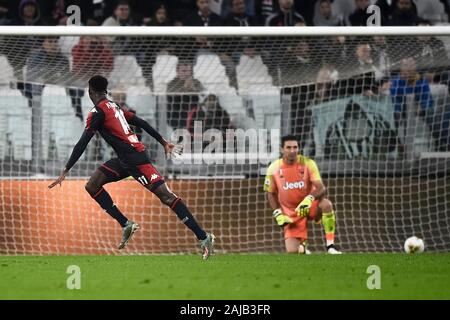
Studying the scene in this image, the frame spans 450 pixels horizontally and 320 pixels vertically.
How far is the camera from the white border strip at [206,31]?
11.8 m

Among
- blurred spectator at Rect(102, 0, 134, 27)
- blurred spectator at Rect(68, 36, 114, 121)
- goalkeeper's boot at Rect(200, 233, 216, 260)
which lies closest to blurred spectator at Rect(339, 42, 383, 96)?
blurred spectator at Rect(68, 36, 114, 121)

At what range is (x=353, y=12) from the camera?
15883 millimetres

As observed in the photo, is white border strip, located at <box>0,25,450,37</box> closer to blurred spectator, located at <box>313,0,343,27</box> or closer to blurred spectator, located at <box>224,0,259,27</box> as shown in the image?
blurred spectator, located at <box>224,0,259,27</box>

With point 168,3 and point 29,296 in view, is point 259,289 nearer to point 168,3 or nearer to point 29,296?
point 29,296

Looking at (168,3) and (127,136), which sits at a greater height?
(168,3)

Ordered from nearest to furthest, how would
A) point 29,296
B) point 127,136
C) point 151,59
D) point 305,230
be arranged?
point 29,296, point 127,136, point 305,230, point 151,59

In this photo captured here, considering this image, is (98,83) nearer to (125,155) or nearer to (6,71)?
(125,155)

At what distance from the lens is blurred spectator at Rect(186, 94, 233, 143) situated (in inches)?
546

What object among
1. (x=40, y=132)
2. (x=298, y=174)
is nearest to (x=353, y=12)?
(x=298, y=174)

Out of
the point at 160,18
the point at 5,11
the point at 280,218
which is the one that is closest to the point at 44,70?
the point at 160,18

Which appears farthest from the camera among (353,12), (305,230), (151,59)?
(353,12)

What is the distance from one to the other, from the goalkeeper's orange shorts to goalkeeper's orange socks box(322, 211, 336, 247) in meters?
0.14

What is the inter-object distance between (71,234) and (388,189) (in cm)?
385

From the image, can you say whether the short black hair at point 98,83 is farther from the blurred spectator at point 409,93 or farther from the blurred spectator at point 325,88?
the blurred spectator at point 409,93
